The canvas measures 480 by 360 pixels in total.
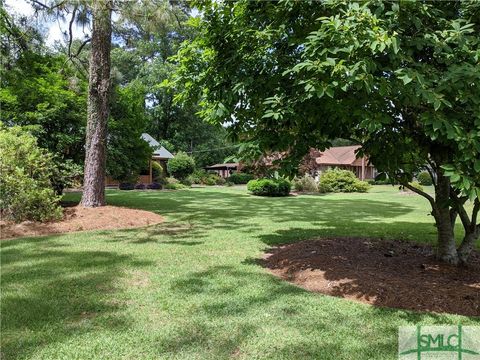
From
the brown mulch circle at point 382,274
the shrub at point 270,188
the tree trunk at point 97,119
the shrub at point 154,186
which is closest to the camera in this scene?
the brown mulch circle at point 382,274

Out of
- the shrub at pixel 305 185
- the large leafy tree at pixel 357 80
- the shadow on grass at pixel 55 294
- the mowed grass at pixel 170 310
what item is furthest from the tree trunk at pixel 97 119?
the shrub at pixel 305 185

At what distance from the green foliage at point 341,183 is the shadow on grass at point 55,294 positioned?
22250 mm

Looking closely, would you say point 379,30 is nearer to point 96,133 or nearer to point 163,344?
point 163,344

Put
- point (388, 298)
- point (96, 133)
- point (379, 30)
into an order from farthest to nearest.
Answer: point (96, 133), point (388, 298), point (379, 30)

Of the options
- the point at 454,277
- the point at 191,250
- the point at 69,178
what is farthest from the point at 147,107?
the point at 454,277

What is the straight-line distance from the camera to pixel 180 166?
111 ft

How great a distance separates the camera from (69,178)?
38.0 feet

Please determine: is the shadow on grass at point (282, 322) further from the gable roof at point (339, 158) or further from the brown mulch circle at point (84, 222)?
the gable roof at point (339, 158)

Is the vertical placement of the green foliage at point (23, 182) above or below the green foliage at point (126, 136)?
below

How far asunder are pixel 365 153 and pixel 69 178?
9.45 meters

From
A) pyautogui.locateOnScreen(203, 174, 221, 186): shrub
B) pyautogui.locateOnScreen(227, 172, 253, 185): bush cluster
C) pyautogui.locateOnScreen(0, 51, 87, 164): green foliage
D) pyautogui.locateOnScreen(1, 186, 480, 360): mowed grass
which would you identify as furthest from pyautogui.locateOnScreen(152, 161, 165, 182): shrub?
pyautogui.locateOnScreen(1, 186, 480, 360): mowed grass

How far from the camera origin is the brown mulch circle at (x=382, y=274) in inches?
171

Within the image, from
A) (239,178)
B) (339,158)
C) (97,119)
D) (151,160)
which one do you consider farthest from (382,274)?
(339,158)

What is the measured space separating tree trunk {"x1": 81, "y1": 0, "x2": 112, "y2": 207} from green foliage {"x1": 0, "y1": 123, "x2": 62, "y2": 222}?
139 cm
